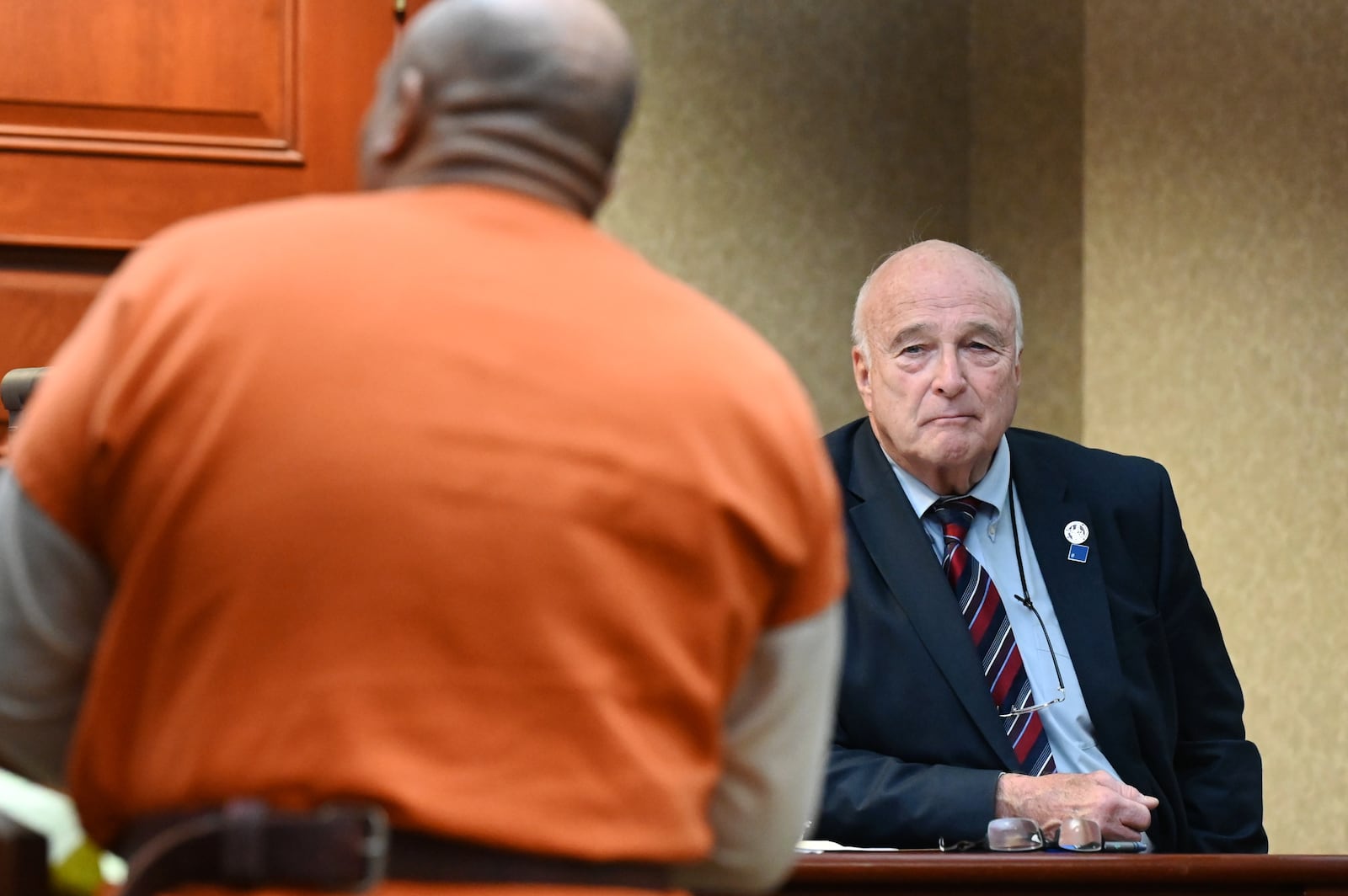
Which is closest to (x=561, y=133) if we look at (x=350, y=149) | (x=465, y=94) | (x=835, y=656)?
(x=465, y=94)

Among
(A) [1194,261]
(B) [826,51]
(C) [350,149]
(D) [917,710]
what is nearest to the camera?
(D) [917,710]

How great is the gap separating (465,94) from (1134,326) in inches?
125

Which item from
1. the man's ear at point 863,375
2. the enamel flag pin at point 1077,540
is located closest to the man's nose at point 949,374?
the man's ear at point 863,375

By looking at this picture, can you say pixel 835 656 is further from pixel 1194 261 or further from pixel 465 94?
pixel 1194 261

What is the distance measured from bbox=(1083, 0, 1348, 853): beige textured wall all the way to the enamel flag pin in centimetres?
130

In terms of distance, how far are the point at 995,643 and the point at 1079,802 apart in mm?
339

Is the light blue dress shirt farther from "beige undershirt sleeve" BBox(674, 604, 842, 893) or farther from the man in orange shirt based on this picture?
the man in orange shirt

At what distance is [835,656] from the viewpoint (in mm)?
1173

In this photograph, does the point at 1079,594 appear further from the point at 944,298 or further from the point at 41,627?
the point at 41,627

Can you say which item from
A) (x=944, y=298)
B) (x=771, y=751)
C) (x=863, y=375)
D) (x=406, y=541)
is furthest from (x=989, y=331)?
(x=406, y=541)

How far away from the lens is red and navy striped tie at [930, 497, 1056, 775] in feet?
8.50

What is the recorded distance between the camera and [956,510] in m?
2.84

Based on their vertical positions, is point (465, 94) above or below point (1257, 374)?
above

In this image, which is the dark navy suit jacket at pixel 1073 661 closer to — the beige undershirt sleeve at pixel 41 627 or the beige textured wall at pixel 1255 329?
the beige textured wall at pixel 1255 329
